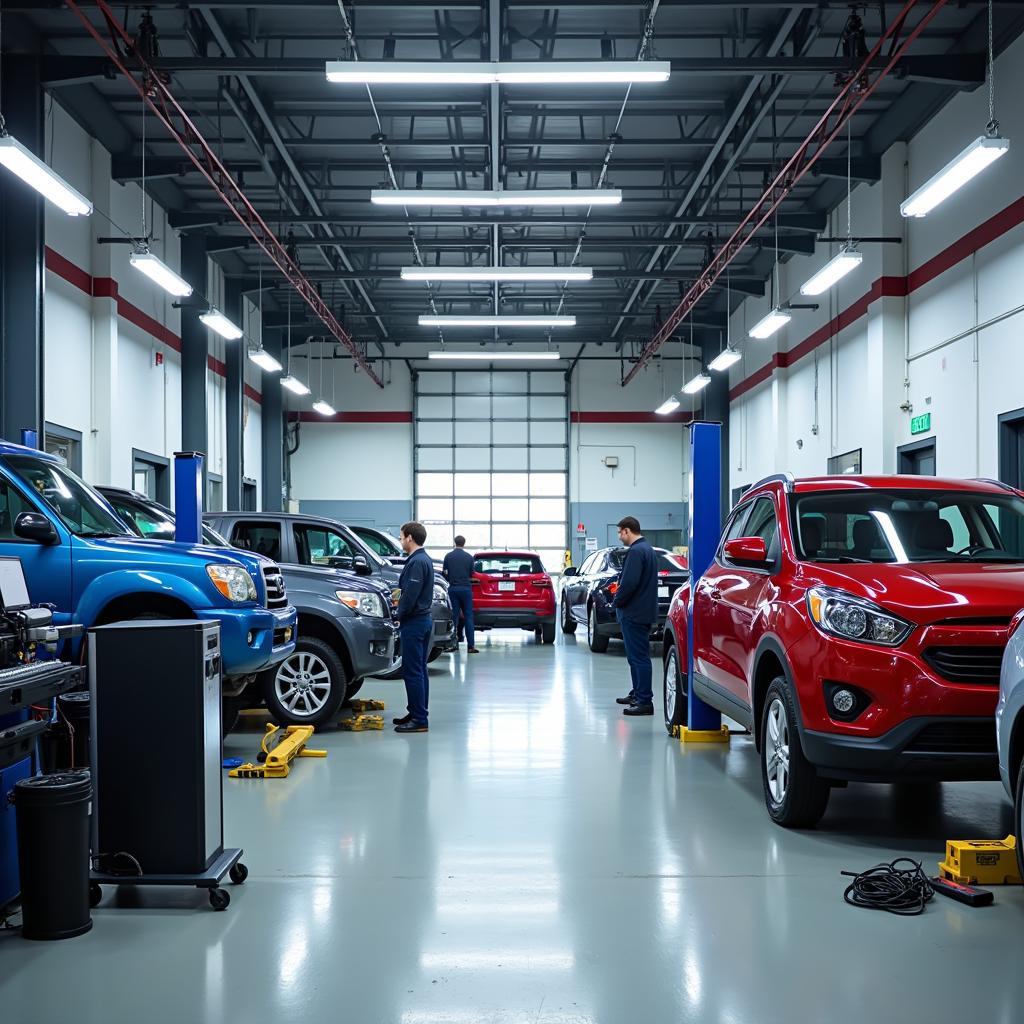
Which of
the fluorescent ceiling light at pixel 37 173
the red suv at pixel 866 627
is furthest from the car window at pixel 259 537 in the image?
the red suv at pixel 866 627

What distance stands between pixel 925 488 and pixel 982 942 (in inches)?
112

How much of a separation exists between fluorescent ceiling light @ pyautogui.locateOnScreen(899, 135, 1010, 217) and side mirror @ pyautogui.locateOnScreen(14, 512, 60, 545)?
Answer: 8150 millimetres

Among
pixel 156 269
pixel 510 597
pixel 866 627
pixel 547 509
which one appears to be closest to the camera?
pixel 866 627

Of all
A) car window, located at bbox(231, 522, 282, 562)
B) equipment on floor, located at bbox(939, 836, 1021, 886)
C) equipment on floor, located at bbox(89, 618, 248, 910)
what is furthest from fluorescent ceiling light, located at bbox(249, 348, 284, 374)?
equipment on floor, located at bbox(939, 836, 1021, 886)

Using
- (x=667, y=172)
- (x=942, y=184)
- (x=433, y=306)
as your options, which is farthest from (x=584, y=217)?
(x=942, y=184)

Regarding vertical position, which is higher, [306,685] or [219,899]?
[306,685]

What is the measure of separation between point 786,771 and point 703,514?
113 inches

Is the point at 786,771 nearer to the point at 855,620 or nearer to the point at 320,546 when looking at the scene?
the point at 855,620

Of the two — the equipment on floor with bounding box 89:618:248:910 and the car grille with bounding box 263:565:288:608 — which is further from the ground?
the car grille with bounding box 263:565:288:608

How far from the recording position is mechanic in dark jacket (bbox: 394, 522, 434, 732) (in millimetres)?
8148

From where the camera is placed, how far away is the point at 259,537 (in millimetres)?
9289

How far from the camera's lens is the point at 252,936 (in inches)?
150

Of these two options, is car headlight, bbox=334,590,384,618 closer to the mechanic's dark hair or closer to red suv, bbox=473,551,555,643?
the mechanic's dark hair

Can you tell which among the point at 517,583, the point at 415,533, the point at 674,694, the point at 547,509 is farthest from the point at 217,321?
the point at 547,509
